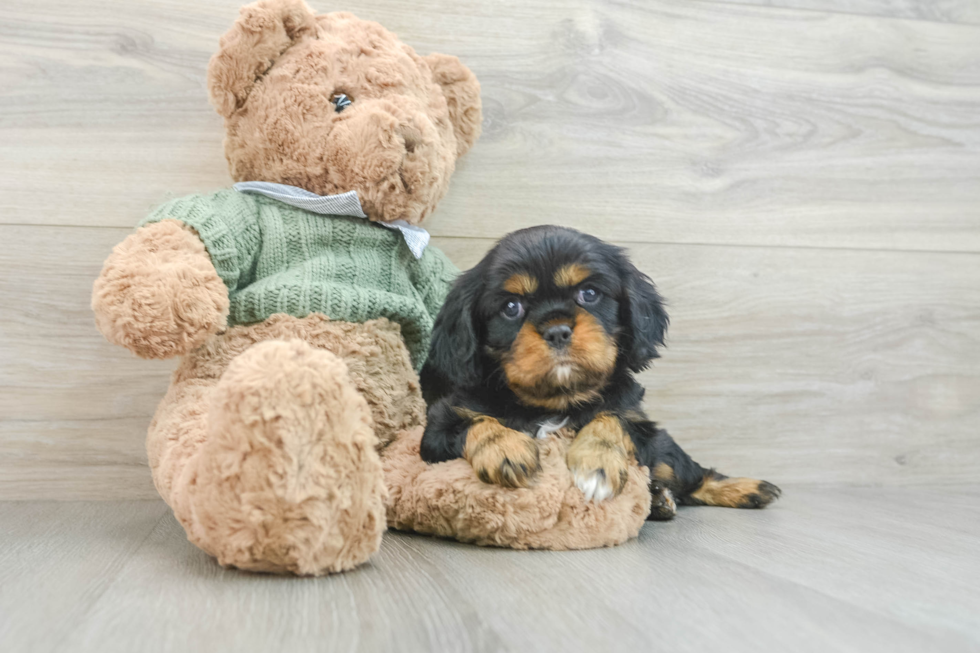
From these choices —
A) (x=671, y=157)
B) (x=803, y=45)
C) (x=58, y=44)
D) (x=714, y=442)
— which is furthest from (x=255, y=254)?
(x=803, y=45)

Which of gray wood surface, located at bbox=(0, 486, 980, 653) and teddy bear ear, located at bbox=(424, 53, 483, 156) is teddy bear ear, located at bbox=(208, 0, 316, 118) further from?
gray wood surface, located at bbox=(0, 486, 980, 653)

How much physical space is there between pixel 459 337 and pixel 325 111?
0.55m

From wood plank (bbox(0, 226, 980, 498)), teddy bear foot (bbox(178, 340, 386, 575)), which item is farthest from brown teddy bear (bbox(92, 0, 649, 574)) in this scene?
wood plank (bbox(0, 226, 980, 498))

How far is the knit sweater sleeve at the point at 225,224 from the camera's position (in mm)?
1441

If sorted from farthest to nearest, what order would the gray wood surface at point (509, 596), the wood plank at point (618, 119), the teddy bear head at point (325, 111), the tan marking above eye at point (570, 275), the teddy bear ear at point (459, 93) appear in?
the wood plank at point (618, 119), the teddy bear ear at point (459, 93), the teddy bear head at point (325, 111), the tan marking above eye at point (570, 275), the gray wood surface at point (509, 596)

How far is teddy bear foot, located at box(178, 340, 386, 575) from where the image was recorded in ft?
3.39

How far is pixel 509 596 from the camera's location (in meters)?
1.06

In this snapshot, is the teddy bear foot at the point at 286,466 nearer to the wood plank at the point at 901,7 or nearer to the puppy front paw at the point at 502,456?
the puppy front paw at the point at 502,456

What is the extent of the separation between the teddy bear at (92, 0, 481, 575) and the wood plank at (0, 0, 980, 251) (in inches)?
12.8

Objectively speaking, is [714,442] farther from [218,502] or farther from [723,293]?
[218,502]

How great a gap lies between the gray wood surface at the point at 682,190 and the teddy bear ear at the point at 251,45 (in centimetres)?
40

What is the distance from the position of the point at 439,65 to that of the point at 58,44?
969mm

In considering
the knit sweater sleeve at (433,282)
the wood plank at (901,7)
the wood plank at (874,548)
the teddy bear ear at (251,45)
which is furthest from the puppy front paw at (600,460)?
the wood plank at (901,7)

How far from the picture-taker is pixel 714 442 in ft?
7.21
